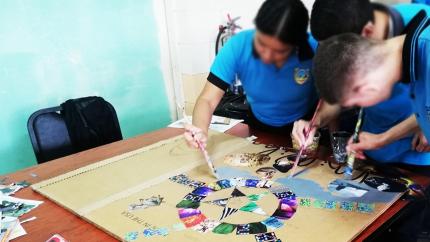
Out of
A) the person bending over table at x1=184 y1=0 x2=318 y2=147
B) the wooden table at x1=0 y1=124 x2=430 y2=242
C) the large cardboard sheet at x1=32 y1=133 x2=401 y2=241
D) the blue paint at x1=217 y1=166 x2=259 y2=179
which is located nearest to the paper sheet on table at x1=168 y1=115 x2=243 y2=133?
the wooden table at x1=0 y1=124 x2=430 y2=242

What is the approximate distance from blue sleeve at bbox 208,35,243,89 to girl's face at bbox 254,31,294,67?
136 millimetres

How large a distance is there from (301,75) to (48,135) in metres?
1.22

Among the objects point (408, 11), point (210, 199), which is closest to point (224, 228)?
point (210, 199)

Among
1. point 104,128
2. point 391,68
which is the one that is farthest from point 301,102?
point 104,128

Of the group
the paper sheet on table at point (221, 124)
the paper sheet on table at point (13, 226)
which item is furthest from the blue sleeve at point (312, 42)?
the paper sheet on table at point (13, 226)

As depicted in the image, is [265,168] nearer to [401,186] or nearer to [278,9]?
[401,186]

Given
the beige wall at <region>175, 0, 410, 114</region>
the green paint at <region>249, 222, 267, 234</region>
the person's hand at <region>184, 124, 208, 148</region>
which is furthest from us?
the beige wall at <region>175, 0, 410, 114</region>

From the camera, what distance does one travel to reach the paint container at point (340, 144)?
1.33 meters

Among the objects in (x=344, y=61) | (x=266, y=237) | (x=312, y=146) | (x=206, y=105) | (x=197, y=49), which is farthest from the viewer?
(x=197, y=49)

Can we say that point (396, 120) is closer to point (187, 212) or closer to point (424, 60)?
point (424, 60)

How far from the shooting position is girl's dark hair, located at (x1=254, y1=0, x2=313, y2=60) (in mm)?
1128

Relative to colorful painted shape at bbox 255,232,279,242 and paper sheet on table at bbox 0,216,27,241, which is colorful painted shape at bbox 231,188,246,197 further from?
paper sheet on table at bbox 0,216,27,241

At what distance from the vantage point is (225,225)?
981 mm

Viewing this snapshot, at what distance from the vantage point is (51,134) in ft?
5.83
